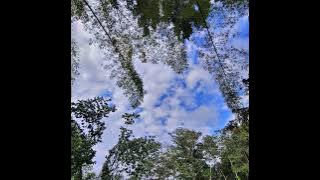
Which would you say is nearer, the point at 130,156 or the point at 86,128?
the point at 86,128

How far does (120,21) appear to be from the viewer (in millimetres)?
4652

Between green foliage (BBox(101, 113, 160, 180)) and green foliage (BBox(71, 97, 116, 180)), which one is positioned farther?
green foliage (BBox(101, 113, 160, 180))

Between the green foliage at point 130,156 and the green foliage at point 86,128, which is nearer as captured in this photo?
the green foliage at point 86,128

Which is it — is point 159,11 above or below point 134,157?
above

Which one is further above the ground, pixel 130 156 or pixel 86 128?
pixel 86 128

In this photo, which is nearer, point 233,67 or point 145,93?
point 233,67
